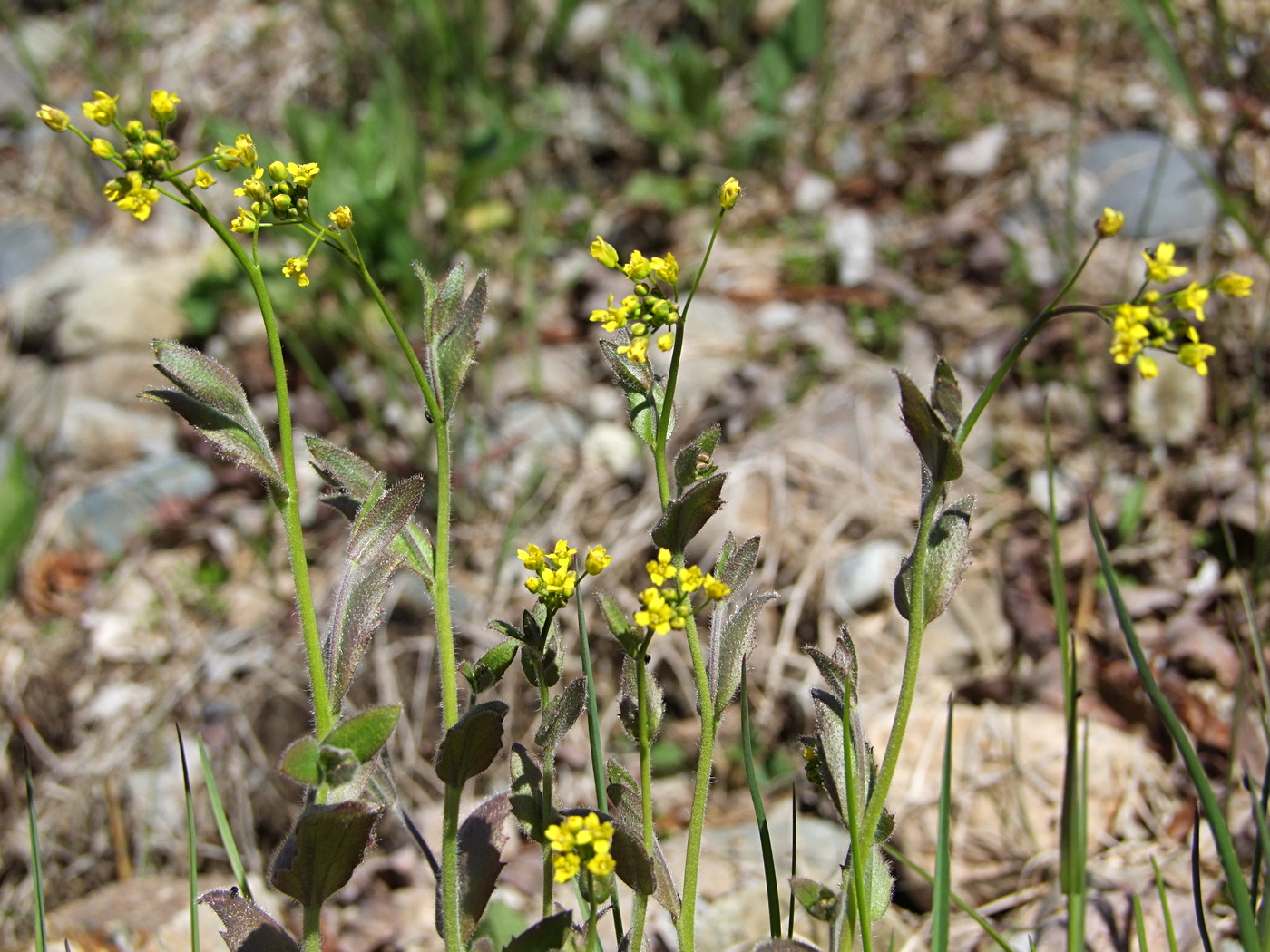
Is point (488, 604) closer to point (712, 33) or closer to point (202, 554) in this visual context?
point (202, 554)

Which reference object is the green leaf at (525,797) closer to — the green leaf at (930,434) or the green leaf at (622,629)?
the green leaf at (622,629)

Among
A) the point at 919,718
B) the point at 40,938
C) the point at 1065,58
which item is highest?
the point at 1065,58

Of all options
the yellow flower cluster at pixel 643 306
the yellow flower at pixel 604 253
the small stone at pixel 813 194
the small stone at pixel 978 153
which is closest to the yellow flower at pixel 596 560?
the yellow flower cluster at pixel 643 306

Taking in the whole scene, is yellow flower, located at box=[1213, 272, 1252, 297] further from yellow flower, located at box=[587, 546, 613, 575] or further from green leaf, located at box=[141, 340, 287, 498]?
green leaf, located at box=[141, 340, 287, 498]

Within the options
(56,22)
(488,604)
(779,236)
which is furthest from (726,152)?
(56,22)

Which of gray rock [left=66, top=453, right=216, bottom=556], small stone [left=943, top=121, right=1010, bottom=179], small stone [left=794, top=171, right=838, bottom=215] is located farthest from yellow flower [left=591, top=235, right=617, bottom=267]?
small stone [left=943, top=121, right=1010, bottom=179]

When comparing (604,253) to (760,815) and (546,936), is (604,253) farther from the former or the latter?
(546,936)
